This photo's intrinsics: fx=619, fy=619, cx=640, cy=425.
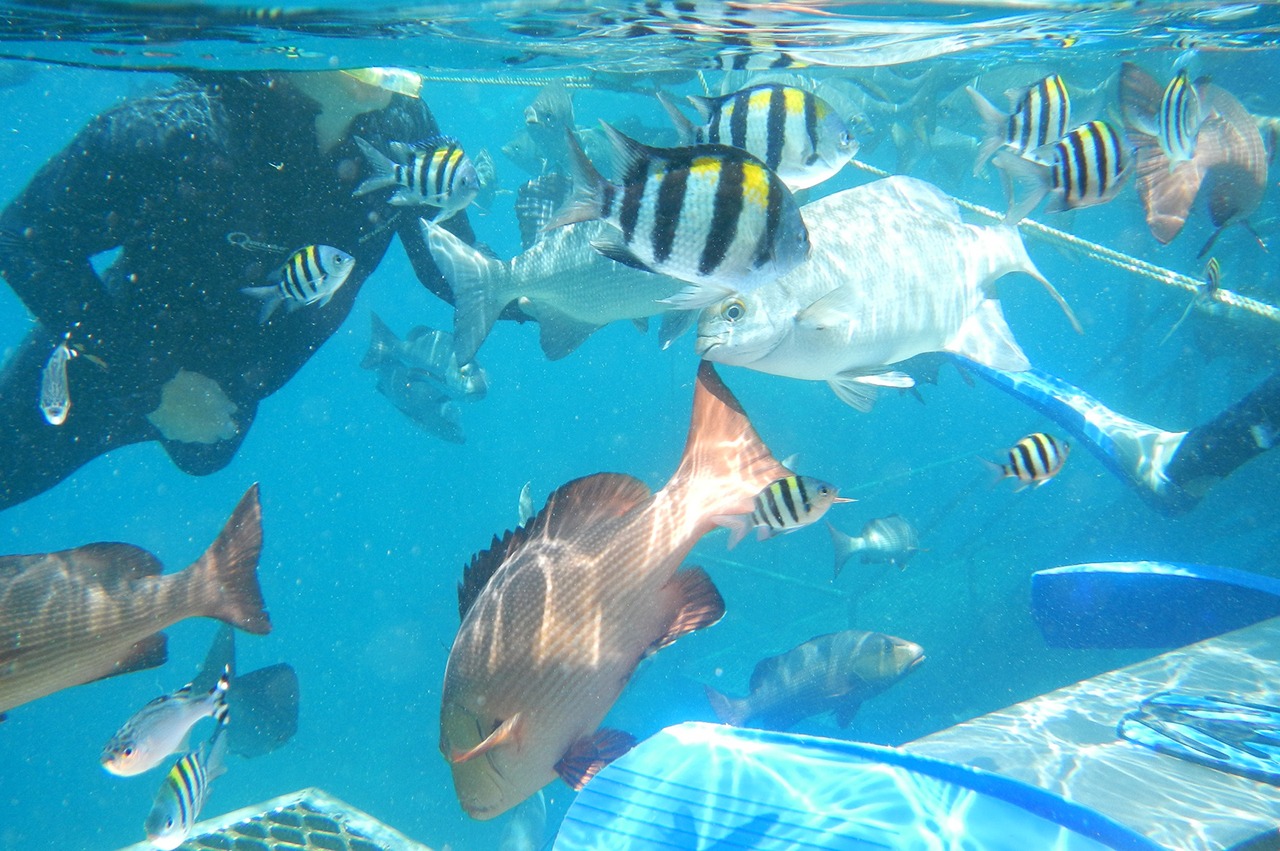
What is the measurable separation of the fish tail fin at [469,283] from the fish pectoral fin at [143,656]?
252 cm

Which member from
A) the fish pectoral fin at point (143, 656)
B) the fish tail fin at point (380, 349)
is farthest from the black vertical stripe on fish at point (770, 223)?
the fish tail fin at point (380, 349)

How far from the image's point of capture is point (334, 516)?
55125 millimetres

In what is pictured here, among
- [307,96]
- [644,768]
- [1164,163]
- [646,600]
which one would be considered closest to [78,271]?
[307,96]

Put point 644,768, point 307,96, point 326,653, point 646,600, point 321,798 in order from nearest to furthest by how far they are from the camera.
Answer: point 646,600 → point 644,768 → point 307,96 → point 321,798 → point 326,653

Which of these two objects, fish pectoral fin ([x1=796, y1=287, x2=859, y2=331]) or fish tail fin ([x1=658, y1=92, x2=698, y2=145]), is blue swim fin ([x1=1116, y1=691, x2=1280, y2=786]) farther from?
fish tail fin ([x1=658, y1=92, x2=698, y2=145])

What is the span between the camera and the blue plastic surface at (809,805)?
244 cm

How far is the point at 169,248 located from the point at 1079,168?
520cm

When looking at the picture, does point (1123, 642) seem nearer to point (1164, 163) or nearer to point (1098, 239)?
point (1164, 163)

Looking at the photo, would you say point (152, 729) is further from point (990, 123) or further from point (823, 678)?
point (990, 123)

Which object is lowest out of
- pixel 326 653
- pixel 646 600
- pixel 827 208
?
pixel 326 653

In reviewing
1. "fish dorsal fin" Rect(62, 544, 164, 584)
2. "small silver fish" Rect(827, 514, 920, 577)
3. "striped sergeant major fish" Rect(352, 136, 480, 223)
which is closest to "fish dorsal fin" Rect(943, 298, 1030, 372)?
"striped sergeant major fish" Rect(352, 136, 480, 223)

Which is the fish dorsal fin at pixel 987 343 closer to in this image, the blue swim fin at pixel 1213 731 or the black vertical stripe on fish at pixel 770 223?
the blue swim fin at pixel 1213 731

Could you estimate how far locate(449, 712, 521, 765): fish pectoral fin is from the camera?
1900mm

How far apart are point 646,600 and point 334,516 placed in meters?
59.9
